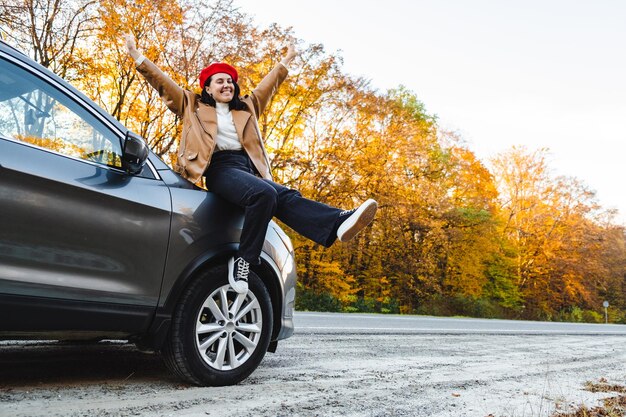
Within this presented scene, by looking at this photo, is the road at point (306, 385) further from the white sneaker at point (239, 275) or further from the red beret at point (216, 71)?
the red beret at point (216, 71)

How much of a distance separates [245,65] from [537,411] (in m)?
17.8

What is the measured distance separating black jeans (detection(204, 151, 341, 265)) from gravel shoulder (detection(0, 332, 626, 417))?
0.92 metres

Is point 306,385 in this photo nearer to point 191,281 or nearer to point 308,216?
point 191,281

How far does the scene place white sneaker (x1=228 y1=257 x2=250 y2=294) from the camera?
3.58 metres

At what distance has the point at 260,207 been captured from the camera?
372 cm

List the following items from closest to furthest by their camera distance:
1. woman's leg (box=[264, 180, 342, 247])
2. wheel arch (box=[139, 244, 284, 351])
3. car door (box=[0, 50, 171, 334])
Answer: car door (box=[0, 50, 171, 334]) → wheel arch (box=[139, 244, 284, 351]) → woman's leg (box=[264, 180, 342, 247])

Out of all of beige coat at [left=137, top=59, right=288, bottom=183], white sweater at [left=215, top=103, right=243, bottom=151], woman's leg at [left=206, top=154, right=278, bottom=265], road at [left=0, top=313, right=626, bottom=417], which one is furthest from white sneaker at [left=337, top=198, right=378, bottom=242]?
white sweater at [left=215, top=103, right=243, bottom=151]

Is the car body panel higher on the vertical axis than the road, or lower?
higher

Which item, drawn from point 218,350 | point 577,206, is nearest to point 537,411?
point 218,350

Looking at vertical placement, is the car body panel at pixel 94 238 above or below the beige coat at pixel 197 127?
below

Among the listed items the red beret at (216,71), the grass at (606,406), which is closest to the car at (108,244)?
the red beret at (216,71)

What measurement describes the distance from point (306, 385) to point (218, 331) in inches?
26.0

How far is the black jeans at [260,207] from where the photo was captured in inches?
145

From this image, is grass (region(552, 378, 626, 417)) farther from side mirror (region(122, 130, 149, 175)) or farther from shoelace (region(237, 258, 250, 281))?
side mirror (region(122, 130, 149, 175))
